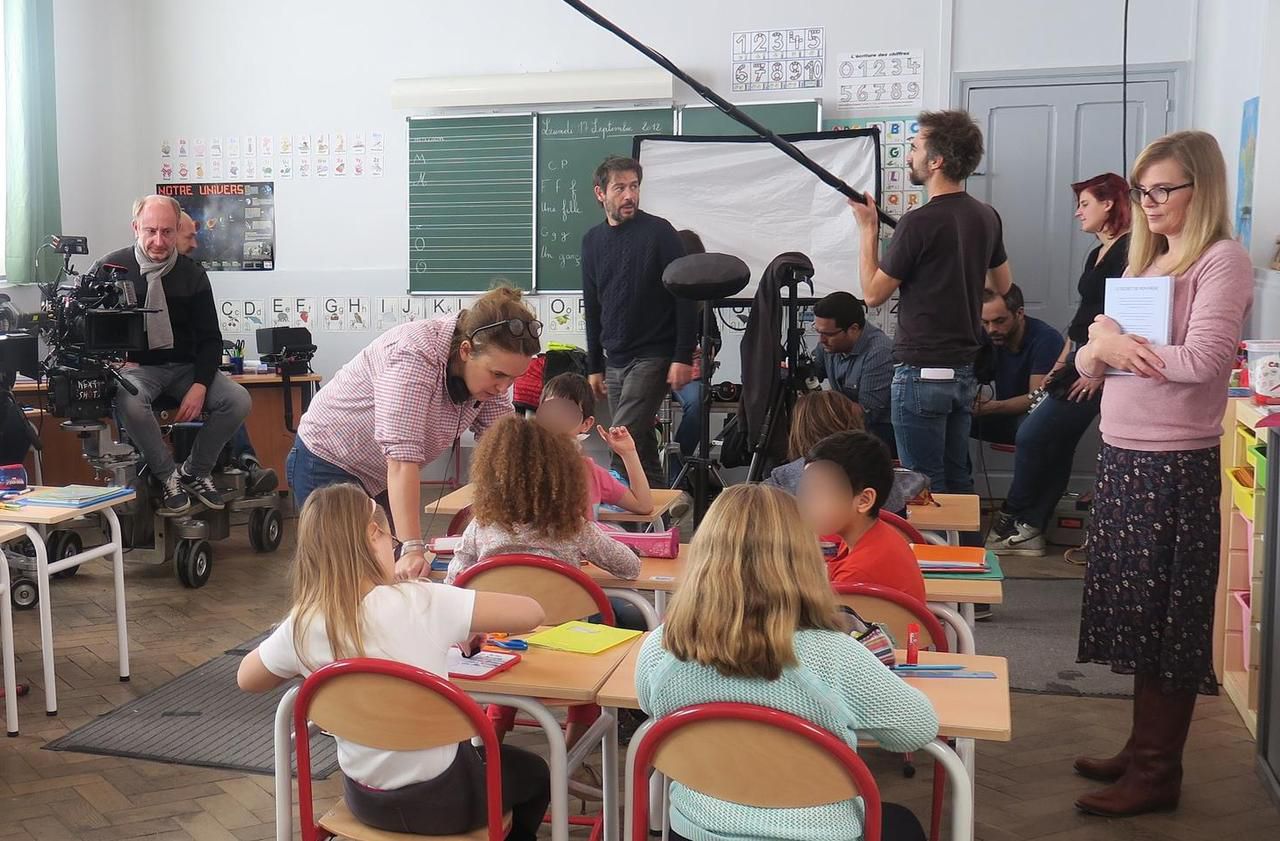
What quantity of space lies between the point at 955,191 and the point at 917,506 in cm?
112

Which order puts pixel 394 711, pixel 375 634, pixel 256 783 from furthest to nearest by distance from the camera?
pixel 256 783, pixel 375 634, pixel 394 711

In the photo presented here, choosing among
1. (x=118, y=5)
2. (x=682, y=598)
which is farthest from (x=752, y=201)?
(x=682, y=598)

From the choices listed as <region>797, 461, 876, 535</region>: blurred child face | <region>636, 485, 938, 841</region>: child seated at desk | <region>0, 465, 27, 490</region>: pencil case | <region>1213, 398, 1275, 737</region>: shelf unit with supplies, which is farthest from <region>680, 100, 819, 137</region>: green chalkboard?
<region>636, 485, 938, 841</region>: child seated at desk

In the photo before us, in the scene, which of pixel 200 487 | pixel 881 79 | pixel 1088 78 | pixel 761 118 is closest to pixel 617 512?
pixel 200 487

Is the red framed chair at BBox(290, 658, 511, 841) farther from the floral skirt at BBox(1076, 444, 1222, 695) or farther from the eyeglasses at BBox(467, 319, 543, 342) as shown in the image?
the floral skirt at BBox(1076, 444, 1222, 695)

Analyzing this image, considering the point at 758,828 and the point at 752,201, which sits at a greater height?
the point at 752,201

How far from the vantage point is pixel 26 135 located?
6895 mm

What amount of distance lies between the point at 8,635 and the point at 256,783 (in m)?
0.92

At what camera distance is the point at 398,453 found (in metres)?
2.85

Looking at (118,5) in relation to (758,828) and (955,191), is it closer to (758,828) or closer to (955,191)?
(955,191)

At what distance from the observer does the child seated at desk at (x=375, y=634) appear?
80.7 inches

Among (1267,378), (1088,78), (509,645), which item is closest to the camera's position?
(509,645)

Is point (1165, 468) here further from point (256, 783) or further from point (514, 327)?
point (256, 783)

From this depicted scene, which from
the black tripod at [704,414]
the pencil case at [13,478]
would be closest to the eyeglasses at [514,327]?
the black tripod at [704,414]
